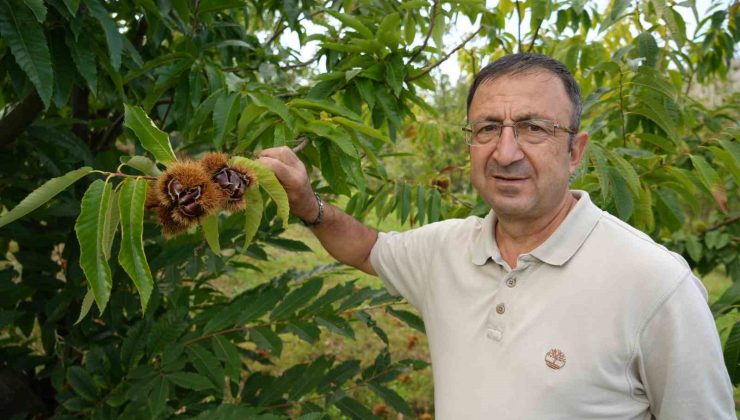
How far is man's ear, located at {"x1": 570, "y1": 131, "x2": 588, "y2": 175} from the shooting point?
1.46 m

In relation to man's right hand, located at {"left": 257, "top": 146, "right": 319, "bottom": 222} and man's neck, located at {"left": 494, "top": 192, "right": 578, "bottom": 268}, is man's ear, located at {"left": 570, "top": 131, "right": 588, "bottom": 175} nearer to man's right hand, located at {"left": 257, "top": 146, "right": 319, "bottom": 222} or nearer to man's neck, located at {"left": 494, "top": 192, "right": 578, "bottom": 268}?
man's neck, located at {"left": 494, "top": 192, "right": 578, "bottom": 268}

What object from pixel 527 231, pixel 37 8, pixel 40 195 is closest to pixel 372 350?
pixel 527 231

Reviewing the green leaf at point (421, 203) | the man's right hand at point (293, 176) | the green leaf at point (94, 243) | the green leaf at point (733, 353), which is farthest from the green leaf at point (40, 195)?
the green leaf at point (733, 353)

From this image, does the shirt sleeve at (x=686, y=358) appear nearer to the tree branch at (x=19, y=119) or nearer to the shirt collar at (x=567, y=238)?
the shirt collar at (x=567, y=238)

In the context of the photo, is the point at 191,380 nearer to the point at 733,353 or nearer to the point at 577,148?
the point at 577,148

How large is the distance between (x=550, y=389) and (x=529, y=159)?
501 mm

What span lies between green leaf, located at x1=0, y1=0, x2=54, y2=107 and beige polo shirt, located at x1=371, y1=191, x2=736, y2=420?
107cm

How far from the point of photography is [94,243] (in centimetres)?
87

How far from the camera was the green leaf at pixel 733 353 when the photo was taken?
61.3 inches

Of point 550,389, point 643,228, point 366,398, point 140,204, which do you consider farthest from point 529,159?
point 366,398

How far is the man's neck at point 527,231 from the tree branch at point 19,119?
139cm

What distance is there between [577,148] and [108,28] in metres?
1.14

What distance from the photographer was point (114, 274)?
1.92 m

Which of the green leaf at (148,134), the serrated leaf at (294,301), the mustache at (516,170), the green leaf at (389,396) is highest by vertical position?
the green leaf at (148,134)
